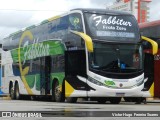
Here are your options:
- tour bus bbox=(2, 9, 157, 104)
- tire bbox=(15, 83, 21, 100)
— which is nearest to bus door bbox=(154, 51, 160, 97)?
tour bus bbox=(2, 9, 157, 104)

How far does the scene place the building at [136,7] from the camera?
270 ft

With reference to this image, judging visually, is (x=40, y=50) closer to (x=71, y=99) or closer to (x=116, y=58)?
(x=71, y=99)

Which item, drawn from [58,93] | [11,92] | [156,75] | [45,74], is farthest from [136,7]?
[58,93]

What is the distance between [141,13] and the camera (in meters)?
92.3

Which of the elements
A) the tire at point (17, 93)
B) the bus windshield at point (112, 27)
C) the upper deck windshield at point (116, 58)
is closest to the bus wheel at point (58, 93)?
the upper deck windshield at point (116, 58)

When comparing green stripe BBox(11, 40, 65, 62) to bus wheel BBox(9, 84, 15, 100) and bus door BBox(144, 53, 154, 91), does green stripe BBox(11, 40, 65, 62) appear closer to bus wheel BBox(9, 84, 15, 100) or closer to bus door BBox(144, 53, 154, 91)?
bus wheel BBox(9, 84, 15, 100)

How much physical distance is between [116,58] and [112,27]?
139 cm

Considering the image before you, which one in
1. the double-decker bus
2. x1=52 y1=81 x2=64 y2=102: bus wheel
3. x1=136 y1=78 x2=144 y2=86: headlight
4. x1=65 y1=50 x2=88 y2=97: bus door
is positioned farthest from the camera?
the double-decker bus

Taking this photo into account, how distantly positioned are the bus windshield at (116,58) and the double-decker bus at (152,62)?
99 centimetres

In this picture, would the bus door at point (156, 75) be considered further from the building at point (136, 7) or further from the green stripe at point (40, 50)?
the building at point (136, 7)

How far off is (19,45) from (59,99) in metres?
7.67

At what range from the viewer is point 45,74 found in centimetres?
2430

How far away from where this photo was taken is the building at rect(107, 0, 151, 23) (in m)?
82.4

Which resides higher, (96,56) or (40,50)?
(96,56)
